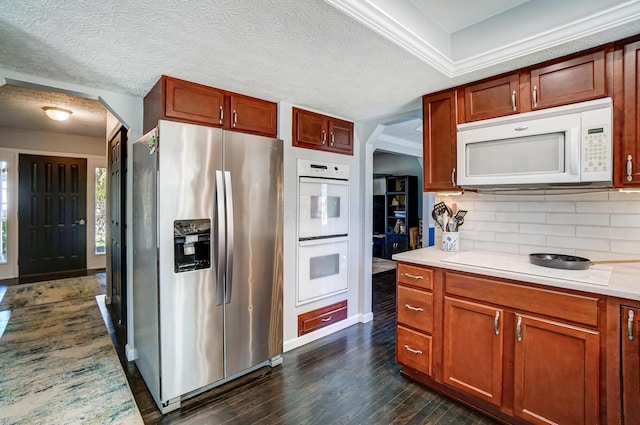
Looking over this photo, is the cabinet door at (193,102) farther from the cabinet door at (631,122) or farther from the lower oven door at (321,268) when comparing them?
the cabinet door at (631,122)

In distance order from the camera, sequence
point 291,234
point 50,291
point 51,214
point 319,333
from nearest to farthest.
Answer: point 291,234
point 319,333
point 50,291
point 51,214

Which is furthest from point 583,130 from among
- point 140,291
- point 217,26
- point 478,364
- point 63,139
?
point 63,139

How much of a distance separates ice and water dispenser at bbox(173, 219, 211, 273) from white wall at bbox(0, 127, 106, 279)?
5.23 metres

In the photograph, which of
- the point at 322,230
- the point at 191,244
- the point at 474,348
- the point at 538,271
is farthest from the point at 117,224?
the point at 538,271

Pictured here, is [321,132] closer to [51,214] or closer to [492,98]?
[492,98]

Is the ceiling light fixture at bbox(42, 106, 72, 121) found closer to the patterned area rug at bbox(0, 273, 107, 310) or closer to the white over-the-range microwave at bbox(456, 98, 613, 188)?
the patterned area rug at bbox(0, 273, 107, 310)

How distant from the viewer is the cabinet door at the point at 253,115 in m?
2.56

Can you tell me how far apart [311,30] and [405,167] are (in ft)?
21.1

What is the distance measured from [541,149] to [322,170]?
5.84 feet

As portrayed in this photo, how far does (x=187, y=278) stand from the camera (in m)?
2.07

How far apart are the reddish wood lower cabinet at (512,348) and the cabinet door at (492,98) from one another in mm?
1164

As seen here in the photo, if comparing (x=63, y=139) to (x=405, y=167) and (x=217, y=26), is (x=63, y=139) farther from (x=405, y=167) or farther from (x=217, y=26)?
(x=405, y=167)

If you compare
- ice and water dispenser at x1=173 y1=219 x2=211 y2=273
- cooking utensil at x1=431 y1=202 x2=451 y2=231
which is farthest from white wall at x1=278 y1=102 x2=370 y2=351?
cooking utensil at x1=431 y1=202 x2=451 y2=231

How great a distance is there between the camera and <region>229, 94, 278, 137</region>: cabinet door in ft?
8.39
